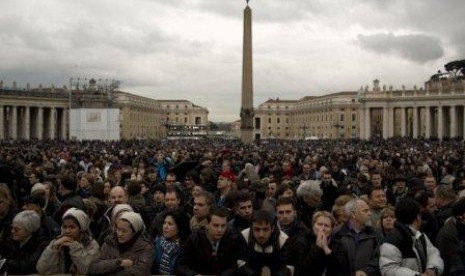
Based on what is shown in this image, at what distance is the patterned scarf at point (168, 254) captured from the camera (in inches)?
230

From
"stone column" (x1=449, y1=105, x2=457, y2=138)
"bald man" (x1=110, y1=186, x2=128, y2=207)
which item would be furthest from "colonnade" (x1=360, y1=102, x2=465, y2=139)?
"bald man" (x1=110, y1=186, x2=128, y2=207)

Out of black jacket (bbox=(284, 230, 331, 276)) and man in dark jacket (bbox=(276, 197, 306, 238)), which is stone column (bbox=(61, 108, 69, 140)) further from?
black jacket (bbox=(284, 230, 331, 276))

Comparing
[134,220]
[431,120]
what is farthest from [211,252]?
[431,120]

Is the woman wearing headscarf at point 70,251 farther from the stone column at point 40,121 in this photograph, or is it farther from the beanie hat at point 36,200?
the stone column at point 40,121

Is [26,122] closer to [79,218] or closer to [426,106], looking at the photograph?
[426,106]

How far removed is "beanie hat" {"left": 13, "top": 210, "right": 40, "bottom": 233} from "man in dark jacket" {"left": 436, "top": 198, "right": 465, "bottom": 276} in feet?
13.2

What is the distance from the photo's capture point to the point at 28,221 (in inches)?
237

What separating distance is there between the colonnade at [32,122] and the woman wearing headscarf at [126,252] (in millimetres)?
81907

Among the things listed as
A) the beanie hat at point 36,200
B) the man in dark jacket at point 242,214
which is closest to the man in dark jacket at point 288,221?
the man in dark jacket at point 242,214

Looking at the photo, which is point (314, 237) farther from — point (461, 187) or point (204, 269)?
point (461, 187)

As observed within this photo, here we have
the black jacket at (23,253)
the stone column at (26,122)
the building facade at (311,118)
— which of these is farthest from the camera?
the building facade at (311,118)

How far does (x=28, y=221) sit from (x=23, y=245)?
238 millimetres

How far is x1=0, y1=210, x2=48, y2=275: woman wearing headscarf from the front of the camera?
19.1 feet

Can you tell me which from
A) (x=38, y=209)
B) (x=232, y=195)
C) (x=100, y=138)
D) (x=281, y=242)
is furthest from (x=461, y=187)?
(x=100, y=138)
